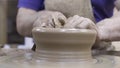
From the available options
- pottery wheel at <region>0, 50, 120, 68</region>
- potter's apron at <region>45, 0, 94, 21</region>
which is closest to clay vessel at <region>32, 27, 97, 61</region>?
pottery wheel at <region>0, 50, 120, 68</region>

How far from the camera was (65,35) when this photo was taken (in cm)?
93

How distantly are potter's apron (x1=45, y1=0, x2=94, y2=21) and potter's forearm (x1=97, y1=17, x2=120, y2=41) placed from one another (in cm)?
35

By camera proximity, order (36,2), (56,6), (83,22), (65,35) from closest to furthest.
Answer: (65,35)
(83,22)
(56,6)
(36,2)

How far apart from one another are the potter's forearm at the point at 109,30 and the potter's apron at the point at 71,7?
0.35m

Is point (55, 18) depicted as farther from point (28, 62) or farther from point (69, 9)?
point (69, 9)

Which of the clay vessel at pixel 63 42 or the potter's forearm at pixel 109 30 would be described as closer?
the clay vessel at pixel 63 42

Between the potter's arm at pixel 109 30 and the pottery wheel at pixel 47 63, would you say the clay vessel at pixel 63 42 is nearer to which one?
the pottery wheel at pixel 47 63

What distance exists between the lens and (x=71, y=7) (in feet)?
5.32

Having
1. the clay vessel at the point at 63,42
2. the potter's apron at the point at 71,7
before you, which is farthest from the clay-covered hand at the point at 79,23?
the potter's apron at the point at 71,7

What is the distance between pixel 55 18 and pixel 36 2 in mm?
743

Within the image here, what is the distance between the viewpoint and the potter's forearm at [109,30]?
1.25 metres

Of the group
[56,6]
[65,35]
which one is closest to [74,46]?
[65,35]

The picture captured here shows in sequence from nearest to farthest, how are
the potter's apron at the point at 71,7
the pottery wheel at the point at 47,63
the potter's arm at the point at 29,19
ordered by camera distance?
1. the pottery wheel at the point at 47,63
2. the potter's arm at the point at 29,19
3. the potter's apron at the point at 71,7

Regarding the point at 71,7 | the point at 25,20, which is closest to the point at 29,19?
the point at 25,20
